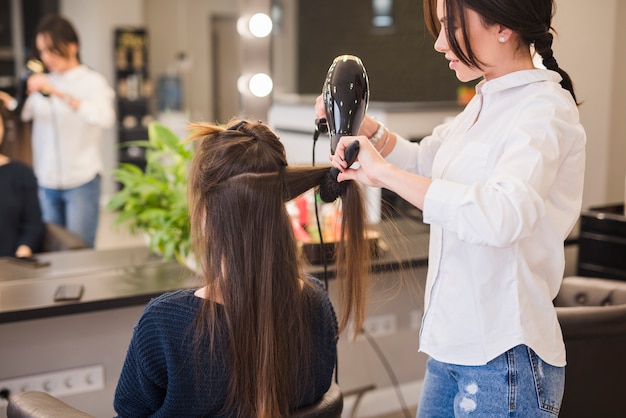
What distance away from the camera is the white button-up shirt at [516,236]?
0.99 m

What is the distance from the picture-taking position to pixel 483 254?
1.10 metres

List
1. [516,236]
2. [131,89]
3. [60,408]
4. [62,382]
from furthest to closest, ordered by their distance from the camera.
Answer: [131,89] < [62,382] < [60,408] < [516,236]

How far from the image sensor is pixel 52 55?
3.14 m

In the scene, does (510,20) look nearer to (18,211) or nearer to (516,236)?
(516,236)

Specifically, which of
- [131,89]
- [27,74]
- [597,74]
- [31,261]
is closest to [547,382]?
[597,74]

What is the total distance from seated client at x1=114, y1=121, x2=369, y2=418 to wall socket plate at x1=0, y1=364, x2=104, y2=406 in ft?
3.00

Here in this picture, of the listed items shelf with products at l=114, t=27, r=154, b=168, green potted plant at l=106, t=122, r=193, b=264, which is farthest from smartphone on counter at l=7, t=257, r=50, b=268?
shelf with products at l=114, t=27, r=154, b=168

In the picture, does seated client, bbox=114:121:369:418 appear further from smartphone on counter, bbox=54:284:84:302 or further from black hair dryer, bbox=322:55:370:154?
smartphone on counter, bbox=54:284:84:302

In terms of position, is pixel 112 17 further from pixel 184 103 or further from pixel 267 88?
pixel 267 88

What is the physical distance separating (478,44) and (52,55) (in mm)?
2501

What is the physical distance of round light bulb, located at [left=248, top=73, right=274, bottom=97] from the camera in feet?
8.82

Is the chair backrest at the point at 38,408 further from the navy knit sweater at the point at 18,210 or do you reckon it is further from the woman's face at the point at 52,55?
the woman's face at the point at 52,55

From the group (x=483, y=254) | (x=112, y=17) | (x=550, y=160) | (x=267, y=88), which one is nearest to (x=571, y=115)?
(x=550, y=160)

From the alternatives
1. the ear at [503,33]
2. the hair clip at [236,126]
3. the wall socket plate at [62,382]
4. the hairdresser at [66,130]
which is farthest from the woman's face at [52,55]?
the ear at [503,33]
